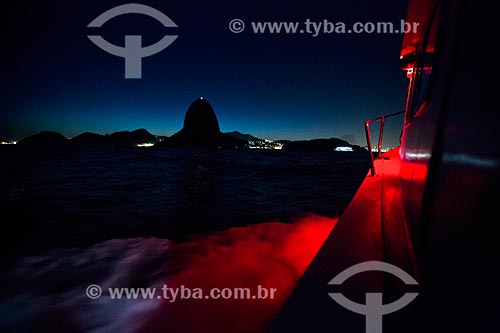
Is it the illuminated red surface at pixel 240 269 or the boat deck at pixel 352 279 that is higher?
the boat deck at pixel 352 279

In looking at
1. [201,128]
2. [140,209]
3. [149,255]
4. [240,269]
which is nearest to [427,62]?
[240,269]

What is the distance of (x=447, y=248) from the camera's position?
854 mm

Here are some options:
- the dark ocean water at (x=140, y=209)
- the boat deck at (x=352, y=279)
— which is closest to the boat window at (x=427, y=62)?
the boat deck at (x=352, y=279)

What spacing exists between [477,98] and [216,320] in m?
2.81

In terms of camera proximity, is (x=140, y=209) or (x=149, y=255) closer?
(x=149, y=255)

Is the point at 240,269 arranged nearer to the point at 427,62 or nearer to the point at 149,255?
the point at 149,255

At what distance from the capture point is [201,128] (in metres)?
117

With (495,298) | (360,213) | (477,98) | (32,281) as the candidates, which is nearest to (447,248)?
(495,298)

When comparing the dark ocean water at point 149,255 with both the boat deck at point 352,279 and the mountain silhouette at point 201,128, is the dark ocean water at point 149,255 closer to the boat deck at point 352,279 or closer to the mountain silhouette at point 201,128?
the boat deck at point 352,279

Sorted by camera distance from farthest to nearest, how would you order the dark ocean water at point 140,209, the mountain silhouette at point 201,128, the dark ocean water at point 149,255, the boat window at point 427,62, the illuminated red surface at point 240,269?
1. the mountain silhouette at point 201,128
2. the dark ocean water at point 140,209
3. the dark ocean water at point 149,255
4. the illuminated red surface at point 240,269
5. the boat window at point 427,62

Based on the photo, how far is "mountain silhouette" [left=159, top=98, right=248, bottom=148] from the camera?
115125mm

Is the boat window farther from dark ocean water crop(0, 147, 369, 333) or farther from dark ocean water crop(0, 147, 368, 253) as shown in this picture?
dark ocean water crop(0, 147, 368, 253)

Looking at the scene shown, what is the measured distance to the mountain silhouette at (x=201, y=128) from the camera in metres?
115

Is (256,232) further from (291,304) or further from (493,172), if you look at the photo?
(493,172)
